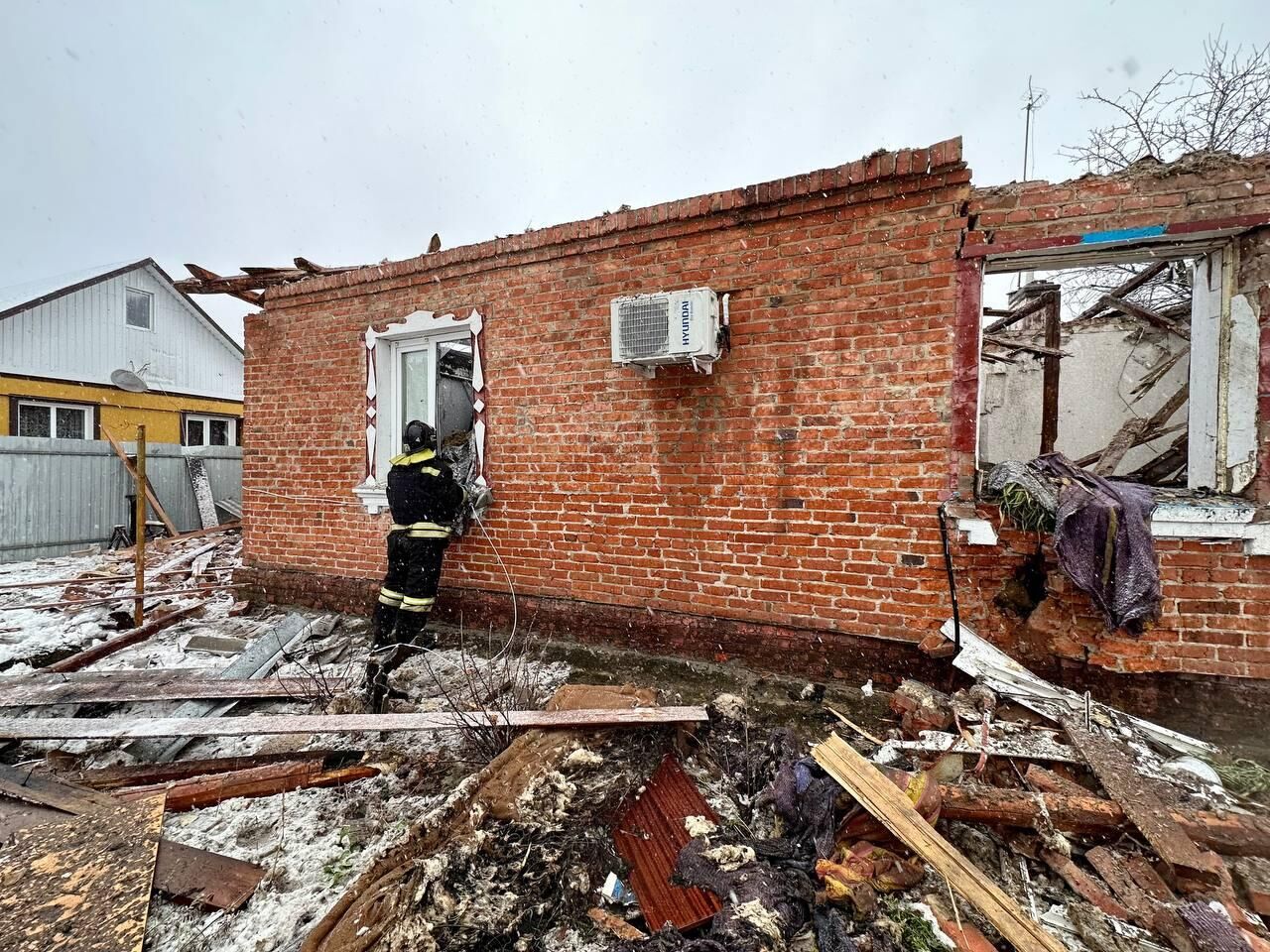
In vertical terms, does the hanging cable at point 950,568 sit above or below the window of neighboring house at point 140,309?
below

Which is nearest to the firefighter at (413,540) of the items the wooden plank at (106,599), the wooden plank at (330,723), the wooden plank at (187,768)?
the wooden plank at (187,768)

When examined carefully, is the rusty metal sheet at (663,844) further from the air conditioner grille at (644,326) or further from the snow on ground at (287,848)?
the air conditioner grille at (644,326)

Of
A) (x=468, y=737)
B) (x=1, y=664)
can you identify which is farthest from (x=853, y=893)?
(x=1, y=664)

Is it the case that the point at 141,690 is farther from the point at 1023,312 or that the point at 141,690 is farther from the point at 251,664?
the point at 1023,312

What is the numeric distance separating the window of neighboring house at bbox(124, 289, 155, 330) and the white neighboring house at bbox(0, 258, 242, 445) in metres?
0.03

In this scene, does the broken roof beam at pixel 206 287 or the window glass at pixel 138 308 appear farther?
the window glass at pixel 138 308

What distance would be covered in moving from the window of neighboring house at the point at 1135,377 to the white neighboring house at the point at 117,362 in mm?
16216

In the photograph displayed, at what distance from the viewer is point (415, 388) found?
5.59 metres

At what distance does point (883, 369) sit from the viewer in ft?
11.6

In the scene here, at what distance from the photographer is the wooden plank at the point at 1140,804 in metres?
2.02

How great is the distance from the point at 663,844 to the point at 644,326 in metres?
3.10

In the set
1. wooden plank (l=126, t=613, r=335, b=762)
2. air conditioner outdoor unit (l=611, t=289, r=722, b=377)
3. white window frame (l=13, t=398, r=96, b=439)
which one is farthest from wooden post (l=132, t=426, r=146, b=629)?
white window frame (l=13, t=398, r=96, b=439)

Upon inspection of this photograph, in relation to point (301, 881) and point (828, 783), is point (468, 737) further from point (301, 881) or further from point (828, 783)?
point (828, 783)

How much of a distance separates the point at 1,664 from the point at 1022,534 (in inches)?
320
